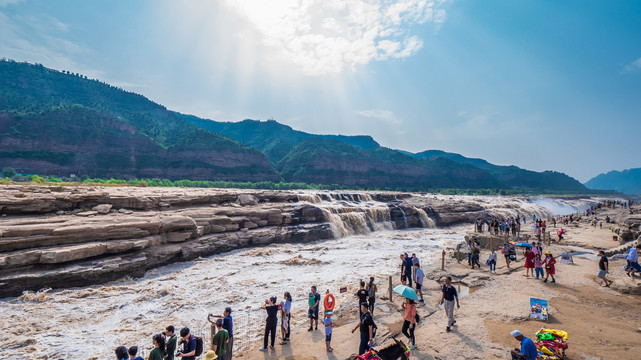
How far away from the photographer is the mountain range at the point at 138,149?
59.1m

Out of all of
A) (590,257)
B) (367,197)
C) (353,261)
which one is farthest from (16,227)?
(367,197)

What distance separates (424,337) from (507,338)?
2115 mm

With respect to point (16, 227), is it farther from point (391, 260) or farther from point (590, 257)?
point (590, 257)

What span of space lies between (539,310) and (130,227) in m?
20.5

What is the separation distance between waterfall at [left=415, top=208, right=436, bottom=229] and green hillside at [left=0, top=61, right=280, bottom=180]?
199ft

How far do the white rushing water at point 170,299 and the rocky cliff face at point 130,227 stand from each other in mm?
882

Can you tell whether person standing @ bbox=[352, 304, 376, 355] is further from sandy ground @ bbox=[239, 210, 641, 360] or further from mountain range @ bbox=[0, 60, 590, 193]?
mountain range @ bbox=[0, 60, 590, 193]

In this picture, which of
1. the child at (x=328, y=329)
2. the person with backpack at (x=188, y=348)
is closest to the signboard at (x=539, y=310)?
the child at (x=328, y=329)

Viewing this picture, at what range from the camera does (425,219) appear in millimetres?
35812

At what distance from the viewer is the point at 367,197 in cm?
4100

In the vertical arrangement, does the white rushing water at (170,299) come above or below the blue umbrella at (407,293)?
below

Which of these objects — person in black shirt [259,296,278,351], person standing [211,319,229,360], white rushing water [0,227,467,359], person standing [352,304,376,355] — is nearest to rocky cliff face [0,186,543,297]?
white rushing water [0,227,467,359]

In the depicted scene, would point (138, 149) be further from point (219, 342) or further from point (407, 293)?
point (407, 293)

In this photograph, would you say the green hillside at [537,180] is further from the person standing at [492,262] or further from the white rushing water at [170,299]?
the white rushing water at [170,299]
